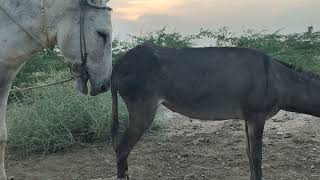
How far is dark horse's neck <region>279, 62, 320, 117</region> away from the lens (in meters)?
5.02

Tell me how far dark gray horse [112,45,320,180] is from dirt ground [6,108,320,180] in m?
0.82

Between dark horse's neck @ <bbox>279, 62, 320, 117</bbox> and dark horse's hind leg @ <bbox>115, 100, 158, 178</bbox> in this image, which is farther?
dark horse's neck @ <bbox>279, 62, 320, 117</bbox>

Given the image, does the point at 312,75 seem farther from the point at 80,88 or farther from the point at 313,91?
the point at 80,88

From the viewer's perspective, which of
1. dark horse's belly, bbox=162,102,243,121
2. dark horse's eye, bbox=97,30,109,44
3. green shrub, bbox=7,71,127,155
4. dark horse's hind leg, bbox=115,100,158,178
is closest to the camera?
dark horse's eye, bbox=97,30,109,44

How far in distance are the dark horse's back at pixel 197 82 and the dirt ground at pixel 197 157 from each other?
0.93 metres

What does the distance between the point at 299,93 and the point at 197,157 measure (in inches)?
68.2

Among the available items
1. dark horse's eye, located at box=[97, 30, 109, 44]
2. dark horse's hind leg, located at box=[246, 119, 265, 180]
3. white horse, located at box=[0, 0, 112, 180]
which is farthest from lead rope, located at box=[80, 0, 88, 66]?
dark horse's hind leg, located at box=[246, 119, 265, 180]

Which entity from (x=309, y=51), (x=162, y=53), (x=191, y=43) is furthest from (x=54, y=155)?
(x=309, y=51)

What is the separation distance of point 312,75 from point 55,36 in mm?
2568

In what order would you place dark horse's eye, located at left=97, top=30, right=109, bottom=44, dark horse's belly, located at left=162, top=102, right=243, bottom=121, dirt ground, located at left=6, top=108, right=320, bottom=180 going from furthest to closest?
dirt ground, located at left=6, top=108, right=320, bottom=180, dark horse's belly, located at left=162, top=102, right=243, bottom=121, dark horse's eye, located at left=97, top=30, right=109, bottom=44

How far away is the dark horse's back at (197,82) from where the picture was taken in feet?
16.0

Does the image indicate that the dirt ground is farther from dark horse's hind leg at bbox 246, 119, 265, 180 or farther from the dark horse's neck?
the dark horse's neck

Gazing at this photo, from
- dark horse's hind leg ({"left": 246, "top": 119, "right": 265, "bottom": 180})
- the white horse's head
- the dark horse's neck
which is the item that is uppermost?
the white horse's head

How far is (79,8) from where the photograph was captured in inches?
161
